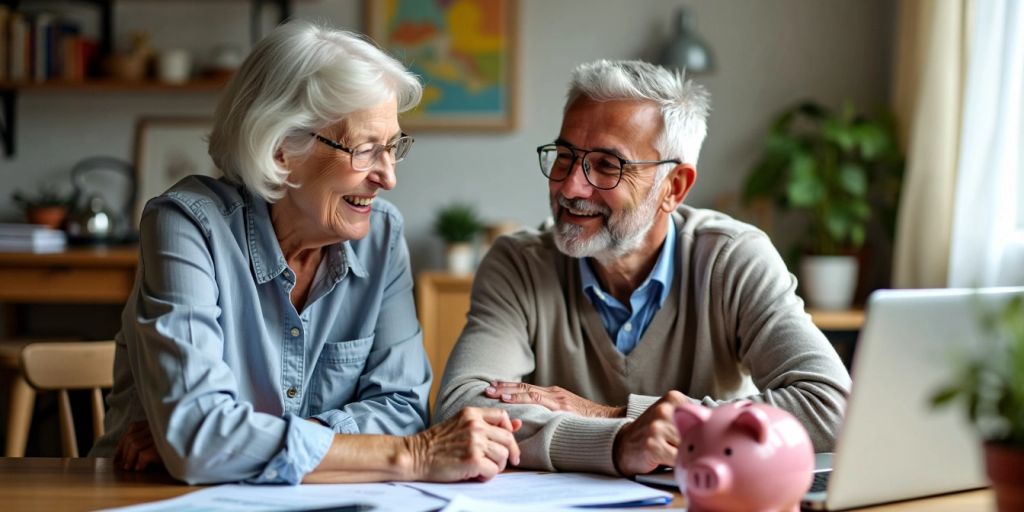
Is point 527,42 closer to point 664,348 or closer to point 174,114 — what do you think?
point 174,114

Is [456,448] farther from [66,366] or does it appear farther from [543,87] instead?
[543,87]

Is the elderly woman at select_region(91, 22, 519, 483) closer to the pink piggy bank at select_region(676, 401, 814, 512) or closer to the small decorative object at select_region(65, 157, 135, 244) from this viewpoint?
the pink piggy bank at select_region(676, 401, 814, 512)

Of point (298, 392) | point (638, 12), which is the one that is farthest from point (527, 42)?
point (298, 392)

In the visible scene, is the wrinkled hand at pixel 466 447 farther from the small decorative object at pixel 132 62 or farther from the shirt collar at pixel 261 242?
the small decorative object at pixel 132 62

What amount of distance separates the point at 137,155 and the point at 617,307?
291 cm

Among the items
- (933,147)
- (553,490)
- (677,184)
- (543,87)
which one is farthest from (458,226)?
(553,490)

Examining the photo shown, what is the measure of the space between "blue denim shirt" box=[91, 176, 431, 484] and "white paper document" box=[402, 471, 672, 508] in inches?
7.6

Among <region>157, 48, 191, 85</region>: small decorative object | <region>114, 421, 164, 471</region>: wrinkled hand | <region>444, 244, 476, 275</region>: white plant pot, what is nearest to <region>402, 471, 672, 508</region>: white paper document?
<region>114, 421, 164, 471</region>: wrinkled hand

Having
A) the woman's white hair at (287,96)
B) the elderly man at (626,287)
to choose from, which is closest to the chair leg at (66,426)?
the woman's white hair at (287,96)

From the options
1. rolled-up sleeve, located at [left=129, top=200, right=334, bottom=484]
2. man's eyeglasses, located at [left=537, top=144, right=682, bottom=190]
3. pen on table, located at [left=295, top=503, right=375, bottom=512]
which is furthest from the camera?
man's eyeglasses, located at [left=537, top=144, right=682, bottom=190]

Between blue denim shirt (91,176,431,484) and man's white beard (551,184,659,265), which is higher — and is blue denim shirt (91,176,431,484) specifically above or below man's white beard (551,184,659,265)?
below

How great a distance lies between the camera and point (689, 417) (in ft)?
3.73

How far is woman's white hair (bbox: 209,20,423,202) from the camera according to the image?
167cm

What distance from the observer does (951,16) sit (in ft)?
10.9
